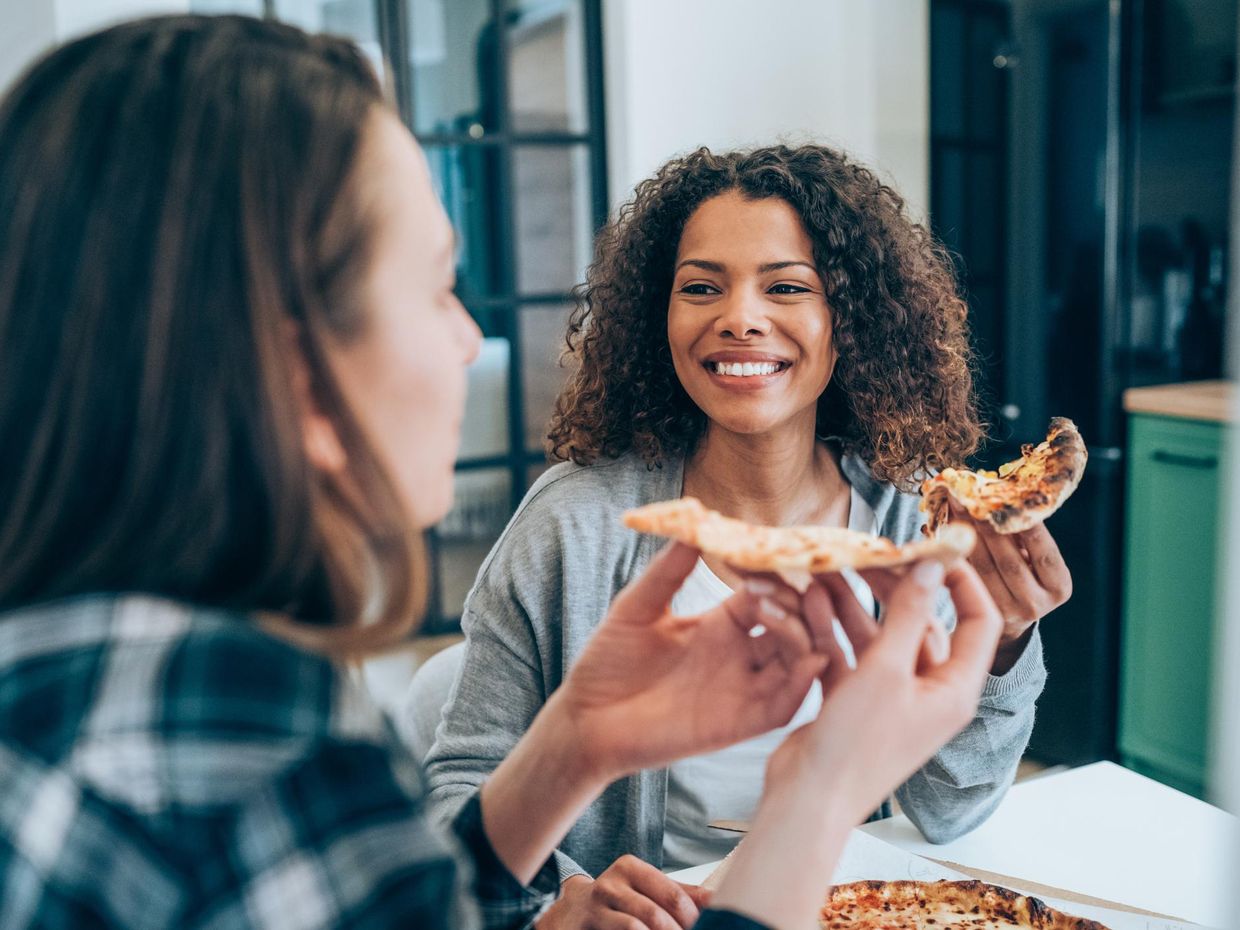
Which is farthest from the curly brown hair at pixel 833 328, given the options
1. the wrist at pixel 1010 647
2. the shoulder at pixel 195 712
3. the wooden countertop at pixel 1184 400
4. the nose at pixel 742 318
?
the wooden countertop at pixel 1184 400

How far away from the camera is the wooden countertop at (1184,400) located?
2.78m

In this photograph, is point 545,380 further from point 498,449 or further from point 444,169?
point 444,169

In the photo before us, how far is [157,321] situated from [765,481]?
1.10 metres

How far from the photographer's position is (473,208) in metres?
3.83

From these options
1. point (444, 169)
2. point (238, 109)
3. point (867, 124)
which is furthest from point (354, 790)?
point (867, 124)

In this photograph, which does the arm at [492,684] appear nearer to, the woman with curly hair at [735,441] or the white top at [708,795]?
the woman with curly hair at [735,441]

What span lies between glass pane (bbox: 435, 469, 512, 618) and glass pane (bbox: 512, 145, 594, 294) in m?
0.71

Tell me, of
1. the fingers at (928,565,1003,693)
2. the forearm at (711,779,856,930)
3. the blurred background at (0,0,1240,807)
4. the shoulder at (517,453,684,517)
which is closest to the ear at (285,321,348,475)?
the forearm at (711,779,856,930)

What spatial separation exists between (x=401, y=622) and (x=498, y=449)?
10.9ft

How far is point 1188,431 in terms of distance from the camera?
9.40 feet

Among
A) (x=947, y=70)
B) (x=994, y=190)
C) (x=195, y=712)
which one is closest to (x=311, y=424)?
(x=195, y=712)

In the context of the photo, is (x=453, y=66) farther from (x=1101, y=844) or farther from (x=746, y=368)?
(x=1101, y=844)

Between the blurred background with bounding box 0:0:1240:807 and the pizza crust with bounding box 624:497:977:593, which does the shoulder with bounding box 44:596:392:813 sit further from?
the blurred background with bounding box 0:0:1240:807

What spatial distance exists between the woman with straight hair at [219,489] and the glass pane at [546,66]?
128 inches
